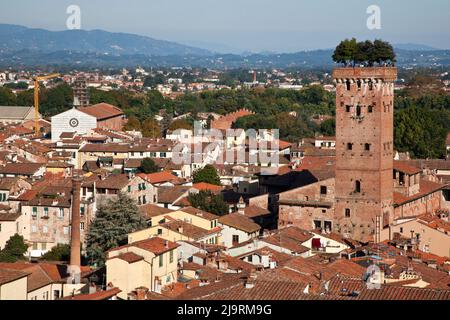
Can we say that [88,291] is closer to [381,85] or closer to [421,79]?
[381,85]

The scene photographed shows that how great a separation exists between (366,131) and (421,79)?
73689 mm

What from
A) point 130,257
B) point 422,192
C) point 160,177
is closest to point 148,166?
point 160,177

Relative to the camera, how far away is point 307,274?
19.8 meters

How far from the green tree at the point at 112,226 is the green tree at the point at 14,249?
1.89 metres

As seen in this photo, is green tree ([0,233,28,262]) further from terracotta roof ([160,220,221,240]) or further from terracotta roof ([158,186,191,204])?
terracotta roof ([158,186,191,204])

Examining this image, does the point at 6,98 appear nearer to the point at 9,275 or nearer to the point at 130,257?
the point at 130,257

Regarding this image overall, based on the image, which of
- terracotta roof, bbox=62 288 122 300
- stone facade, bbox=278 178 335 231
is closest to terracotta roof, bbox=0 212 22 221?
stone facade, bbox=278 178 335 231

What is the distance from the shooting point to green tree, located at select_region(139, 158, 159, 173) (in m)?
43.1

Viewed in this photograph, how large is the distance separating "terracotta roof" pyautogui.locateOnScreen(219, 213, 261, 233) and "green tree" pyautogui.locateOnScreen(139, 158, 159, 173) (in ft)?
39.2

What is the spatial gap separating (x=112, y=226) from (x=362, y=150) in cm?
717

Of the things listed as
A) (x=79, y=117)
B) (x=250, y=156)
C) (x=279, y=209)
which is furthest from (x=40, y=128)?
(x=279, y=209)

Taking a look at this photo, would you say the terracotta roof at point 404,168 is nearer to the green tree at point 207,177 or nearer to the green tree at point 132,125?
the green tree at point 207,177

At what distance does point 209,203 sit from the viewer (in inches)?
1314

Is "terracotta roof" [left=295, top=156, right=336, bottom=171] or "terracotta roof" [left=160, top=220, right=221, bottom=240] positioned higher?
"terracotta roof" [left=295, top=156, right=336, bottom=171]
